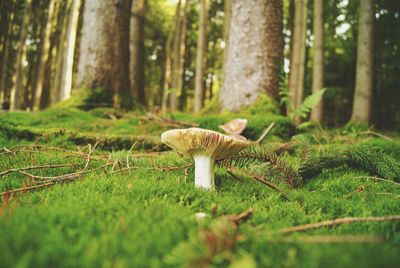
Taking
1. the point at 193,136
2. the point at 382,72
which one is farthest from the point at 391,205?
the point at 382,72

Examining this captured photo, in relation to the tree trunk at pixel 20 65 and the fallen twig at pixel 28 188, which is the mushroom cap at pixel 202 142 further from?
the tree trunk at pixel 20 65

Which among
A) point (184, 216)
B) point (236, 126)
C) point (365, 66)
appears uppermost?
point (365, 66)

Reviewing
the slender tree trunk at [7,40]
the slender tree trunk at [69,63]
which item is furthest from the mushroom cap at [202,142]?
the slender tree trunk at [7,40]

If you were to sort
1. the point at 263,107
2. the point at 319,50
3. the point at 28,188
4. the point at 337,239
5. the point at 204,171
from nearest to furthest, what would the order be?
the point at 337,239
the point at 28,188
the point at 204,171
the point at 263,107
the point at 319,50

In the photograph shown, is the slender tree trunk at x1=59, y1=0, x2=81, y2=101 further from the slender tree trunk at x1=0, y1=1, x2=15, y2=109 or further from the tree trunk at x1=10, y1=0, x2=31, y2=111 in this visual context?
the slender tree trunk at x1=0, y1=1, x2=15, y2=109

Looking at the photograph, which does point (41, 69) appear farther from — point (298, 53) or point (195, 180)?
point (195, 180)

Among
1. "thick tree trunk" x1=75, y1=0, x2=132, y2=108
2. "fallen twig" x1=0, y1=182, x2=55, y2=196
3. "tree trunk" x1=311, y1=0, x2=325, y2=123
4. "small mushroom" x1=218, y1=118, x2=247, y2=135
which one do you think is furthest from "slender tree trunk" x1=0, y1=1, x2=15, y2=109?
"fallen twig" x1=0, y1=182, x2=55, y2=196

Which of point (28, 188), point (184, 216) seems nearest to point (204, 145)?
point (184, 216)

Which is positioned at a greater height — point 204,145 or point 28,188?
point 204,145
